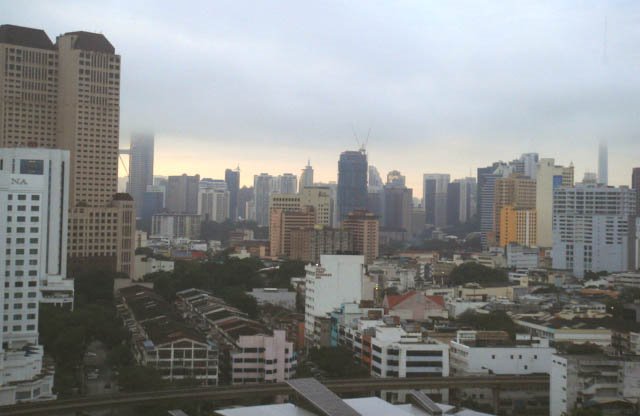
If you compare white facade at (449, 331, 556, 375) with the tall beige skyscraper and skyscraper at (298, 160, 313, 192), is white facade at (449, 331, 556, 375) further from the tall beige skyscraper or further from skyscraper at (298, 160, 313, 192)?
skyscraper at (298, 160, 313, 192)

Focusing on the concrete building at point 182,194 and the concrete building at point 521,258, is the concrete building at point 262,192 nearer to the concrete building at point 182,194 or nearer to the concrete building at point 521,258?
the concrete building at point 182,194

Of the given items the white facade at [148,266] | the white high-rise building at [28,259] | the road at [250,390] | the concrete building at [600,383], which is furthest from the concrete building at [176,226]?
the concrete building at [600,383]

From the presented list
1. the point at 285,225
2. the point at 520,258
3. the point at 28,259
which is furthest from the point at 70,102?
the point at 520,258

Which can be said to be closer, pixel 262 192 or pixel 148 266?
pixel 148 266

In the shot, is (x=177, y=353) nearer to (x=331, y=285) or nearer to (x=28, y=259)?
(x=28, y=259)

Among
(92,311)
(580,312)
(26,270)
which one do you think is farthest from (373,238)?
(26,270)

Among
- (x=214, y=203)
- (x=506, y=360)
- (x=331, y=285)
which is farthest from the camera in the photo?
(x=214, y=203)
